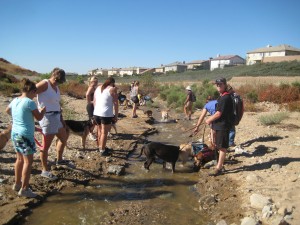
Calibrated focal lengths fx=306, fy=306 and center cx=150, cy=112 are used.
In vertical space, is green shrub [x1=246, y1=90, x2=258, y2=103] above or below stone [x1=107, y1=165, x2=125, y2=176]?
above

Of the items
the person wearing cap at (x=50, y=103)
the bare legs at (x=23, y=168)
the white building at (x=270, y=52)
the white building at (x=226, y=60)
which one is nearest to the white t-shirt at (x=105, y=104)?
the person wearing cap at (x=50, y=103)

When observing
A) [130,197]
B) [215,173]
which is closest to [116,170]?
[130,197]

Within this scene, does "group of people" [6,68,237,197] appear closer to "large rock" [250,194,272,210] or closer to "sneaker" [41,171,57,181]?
"sneaker" [41,171,57,181]

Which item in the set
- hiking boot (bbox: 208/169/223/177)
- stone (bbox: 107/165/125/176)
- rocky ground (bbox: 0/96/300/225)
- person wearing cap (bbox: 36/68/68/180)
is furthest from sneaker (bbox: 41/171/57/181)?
hiking boot (bbox: 208/169/223/177)

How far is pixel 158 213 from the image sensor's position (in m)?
5.21

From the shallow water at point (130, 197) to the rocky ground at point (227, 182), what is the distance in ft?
0.56

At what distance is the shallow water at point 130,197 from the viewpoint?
4.98 meters

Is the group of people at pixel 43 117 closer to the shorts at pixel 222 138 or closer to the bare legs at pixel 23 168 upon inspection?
the bare legs at pixel 23 168

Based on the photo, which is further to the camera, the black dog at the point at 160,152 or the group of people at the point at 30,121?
the black dog at the point at 160,152

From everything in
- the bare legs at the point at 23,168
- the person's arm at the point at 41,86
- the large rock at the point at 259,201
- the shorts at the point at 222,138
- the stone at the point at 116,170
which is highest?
the person's arm at the point at 41,86

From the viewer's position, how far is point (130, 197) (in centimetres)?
583

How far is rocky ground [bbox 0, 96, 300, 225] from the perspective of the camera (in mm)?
4840

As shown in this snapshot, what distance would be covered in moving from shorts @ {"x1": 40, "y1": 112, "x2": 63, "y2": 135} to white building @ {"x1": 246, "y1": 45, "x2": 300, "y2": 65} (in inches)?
3038

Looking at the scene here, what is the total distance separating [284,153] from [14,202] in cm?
646
